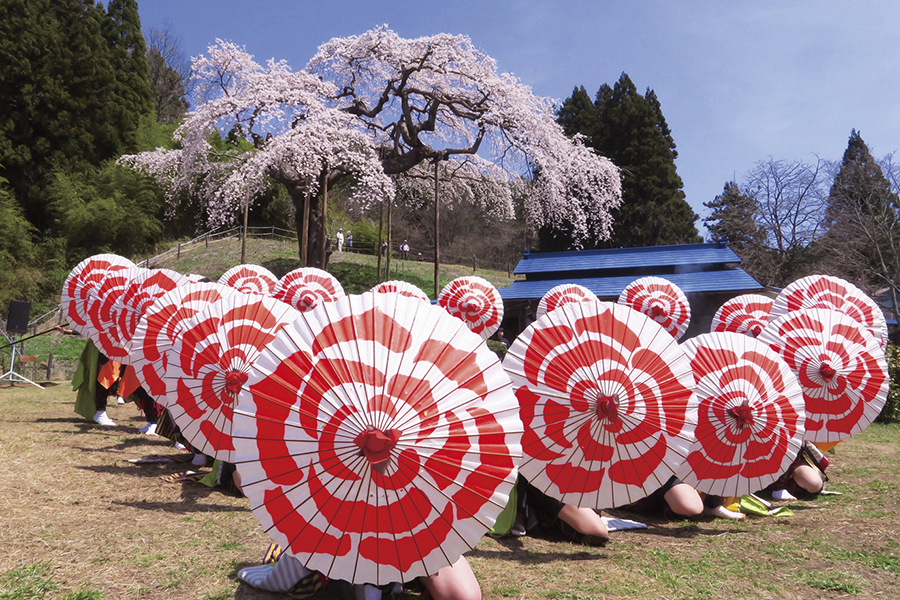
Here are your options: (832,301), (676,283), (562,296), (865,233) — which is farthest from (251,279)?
(865,233)

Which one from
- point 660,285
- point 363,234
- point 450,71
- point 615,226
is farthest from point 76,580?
point 363,234

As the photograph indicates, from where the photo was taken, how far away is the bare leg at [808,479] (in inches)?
217

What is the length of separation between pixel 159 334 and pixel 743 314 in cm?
689

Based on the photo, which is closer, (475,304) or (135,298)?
(135,298)

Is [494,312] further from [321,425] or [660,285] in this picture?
[321,425]

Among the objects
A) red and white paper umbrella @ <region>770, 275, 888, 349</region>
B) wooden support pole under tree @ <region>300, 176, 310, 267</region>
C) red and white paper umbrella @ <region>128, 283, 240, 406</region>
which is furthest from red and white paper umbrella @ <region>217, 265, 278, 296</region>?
wooden support pole under tree @ <region>300, 176, 310, 267</region>

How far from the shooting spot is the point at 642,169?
104ft

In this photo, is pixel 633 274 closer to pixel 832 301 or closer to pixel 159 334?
pixel 832 301

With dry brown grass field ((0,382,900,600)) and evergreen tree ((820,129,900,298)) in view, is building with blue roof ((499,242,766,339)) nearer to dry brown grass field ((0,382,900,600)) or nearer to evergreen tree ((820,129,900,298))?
evergreen tree ((820,129,900,298))

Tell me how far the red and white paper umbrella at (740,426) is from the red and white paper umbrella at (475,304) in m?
5.95

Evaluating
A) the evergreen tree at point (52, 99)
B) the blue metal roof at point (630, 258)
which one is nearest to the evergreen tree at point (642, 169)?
the blue metal roof at point (630, 258)

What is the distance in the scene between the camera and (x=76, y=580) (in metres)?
3.02

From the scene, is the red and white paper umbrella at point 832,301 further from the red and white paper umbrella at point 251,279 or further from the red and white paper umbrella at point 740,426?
the red and white paper umbrella at point 251,279

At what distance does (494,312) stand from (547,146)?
32.5 feet
